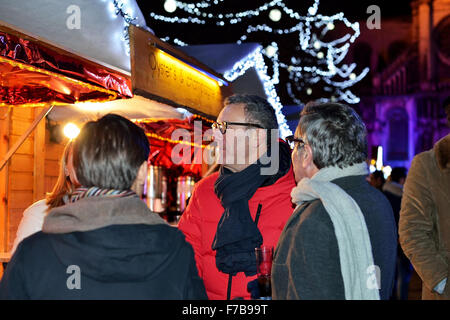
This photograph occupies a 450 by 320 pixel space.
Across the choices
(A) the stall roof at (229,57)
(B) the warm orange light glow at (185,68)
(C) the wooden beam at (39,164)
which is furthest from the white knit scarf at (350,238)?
(A) the stall roof at (229,57)

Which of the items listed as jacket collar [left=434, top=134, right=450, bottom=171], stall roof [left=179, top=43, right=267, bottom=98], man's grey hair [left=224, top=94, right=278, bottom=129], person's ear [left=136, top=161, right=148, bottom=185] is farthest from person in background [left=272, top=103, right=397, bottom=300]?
stall roof [left=179, top=43, right=267, bottom=98]

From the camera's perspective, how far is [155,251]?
73.9 inches

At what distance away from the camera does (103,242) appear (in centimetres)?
179

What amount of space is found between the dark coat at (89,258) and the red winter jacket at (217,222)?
1230mm

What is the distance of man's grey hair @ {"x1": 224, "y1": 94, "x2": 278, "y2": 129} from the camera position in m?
3.28

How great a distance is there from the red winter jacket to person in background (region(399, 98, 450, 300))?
95 centimetres

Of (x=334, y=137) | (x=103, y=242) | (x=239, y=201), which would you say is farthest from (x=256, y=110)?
(x=103, y=242)

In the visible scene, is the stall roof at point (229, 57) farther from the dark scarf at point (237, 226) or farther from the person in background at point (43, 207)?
the dark scarf at point (237, 226)

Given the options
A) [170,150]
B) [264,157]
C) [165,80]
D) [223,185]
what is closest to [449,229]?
[264,157]

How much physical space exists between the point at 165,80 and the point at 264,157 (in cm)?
161

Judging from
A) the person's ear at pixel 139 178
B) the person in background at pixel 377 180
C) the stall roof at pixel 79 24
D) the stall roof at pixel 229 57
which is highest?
the stall roof at pixel 229 57

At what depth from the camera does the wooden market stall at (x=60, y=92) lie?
350 centimetres
